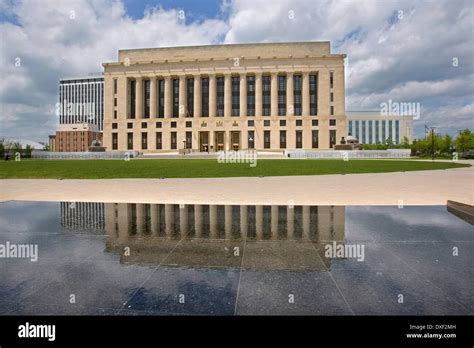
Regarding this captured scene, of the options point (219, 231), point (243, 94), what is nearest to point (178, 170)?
point (219, 231)

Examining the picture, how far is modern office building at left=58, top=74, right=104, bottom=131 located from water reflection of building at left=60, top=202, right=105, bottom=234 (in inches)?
7510

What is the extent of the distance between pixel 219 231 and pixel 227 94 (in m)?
84.3

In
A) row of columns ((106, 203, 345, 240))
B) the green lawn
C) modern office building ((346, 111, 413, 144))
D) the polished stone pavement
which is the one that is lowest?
the polished stone pavement

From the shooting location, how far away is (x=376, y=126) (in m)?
150

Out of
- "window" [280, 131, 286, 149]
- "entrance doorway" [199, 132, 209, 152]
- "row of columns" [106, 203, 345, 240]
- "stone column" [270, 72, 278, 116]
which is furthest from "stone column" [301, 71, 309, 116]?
"row of columns" [106, 203, 345, 240]

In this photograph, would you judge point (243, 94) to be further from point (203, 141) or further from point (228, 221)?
point (228, 221)

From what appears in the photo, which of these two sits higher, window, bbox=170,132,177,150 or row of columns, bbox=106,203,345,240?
window, bbox=170,132,177,150

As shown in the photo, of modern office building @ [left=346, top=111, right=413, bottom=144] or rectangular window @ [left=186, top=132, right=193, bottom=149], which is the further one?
modern office building @ [left=346, top=111, right=413, bottom=144]

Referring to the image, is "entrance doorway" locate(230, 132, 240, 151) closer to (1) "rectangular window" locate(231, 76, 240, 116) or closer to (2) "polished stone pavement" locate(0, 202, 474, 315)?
(1) "rectangular window" locate(231, 76, 240, 116)

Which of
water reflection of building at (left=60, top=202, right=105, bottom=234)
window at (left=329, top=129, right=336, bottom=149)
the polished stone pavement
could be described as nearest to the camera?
the polished stone pavement

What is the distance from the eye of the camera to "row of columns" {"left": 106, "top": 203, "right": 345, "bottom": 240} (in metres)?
6.18

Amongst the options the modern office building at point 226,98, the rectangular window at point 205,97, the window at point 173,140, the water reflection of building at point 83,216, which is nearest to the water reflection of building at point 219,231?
the water reflection of building at point 83,216
